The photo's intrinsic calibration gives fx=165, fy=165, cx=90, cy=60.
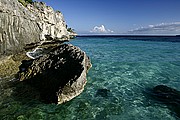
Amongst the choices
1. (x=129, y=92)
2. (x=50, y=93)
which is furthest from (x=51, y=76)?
(x=129, y=92)

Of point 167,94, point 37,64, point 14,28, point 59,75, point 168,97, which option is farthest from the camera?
point 14,28

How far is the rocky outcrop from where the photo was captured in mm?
13844

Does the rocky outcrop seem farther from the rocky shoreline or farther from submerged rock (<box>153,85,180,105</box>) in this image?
submerged rock (<box>153,85,180,105</box>)

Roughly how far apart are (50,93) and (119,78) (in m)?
9.32

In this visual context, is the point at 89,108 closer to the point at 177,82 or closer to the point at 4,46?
the point at 177,82

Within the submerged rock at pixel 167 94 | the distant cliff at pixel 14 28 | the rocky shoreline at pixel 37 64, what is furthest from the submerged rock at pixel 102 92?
the distant cliff at pixel 14 28

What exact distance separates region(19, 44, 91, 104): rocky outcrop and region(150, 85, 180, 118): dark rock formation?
7.01 metres

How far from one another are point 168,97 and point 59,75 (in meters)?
9.93

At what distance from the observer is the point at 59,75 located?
50.4 ft

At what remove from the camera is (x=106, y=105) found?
13.3 metres

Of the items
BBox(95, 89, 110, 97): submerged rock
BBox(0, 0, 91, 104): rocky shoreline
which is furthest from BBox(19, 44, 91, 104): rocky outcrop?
BBox(95, 89, 110, 97): submerged rock

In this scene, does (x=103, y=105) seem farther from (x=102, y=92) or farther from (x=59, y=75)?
(x=59, y=75)

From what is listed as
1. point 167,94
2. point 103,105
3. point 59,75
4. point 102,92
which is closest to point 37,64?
point 59,75

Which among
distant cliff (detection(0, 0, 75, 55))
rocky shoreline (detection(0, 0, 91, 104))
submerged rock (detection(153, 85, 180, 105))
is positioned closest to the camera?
submerged rock (detection(153, 85, 180, 105))
